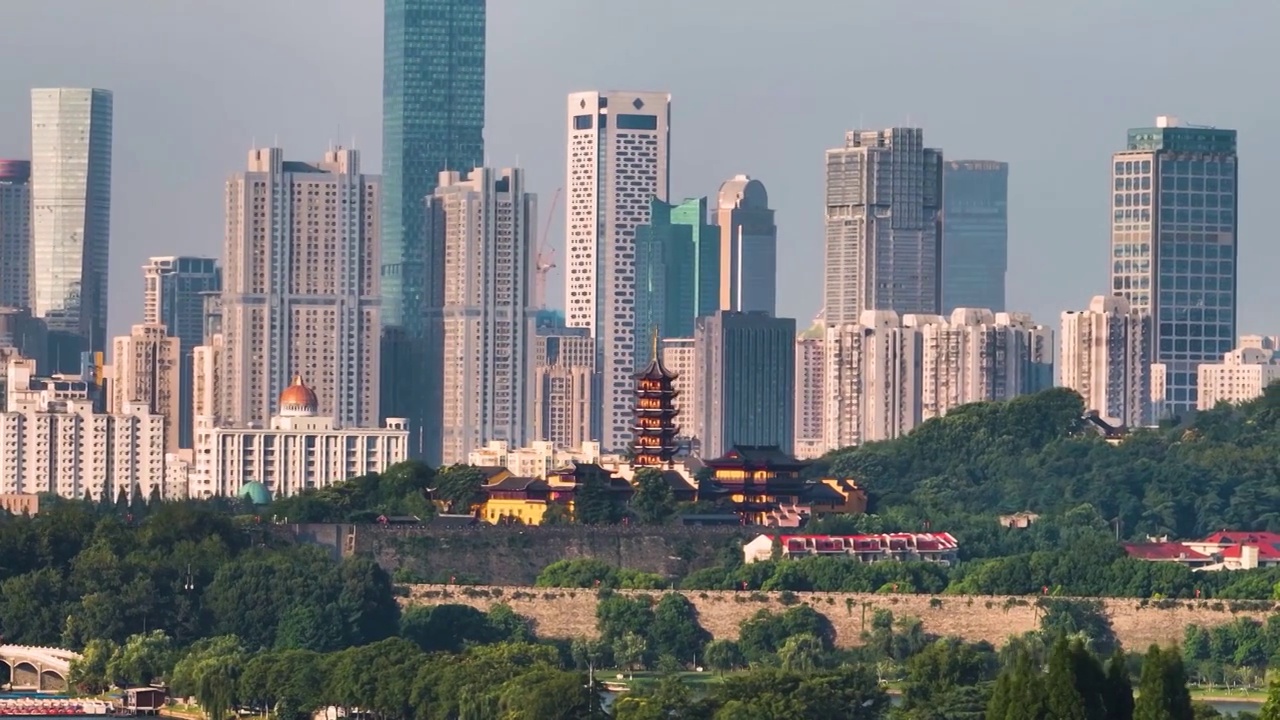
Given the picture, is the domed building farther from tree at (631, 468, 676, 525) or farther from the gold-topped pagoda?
tree at (631, 468, 676, 525)

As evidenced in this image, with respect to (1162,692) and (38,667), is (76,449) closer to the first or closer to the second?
(38,667)

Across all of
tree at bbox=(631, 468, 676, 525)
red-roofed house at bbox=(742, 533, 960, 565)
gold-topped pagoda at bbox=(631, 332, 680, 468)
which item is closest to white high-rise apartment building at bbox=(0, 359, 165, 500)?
gold-topped pagoda at bbox=(631, 332, 680, 468)

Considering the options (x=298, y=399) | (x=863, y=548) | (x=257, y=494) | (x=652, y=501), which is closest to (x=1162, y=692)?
(x=863, y=548)

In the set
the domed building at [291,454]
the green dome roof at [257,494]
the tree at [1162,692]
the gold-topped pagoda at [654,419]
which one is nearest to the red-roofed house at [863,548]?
the gold-topped pagoda at [654,419]

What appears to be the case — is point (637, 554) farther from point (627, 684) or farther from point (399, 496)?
point (627, 684)

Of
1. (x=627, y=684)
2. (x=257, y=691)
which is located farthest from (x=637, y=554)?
(x=257, y=691)

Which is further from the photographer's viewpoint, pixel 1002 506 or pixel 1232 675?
pixel 1002 506
